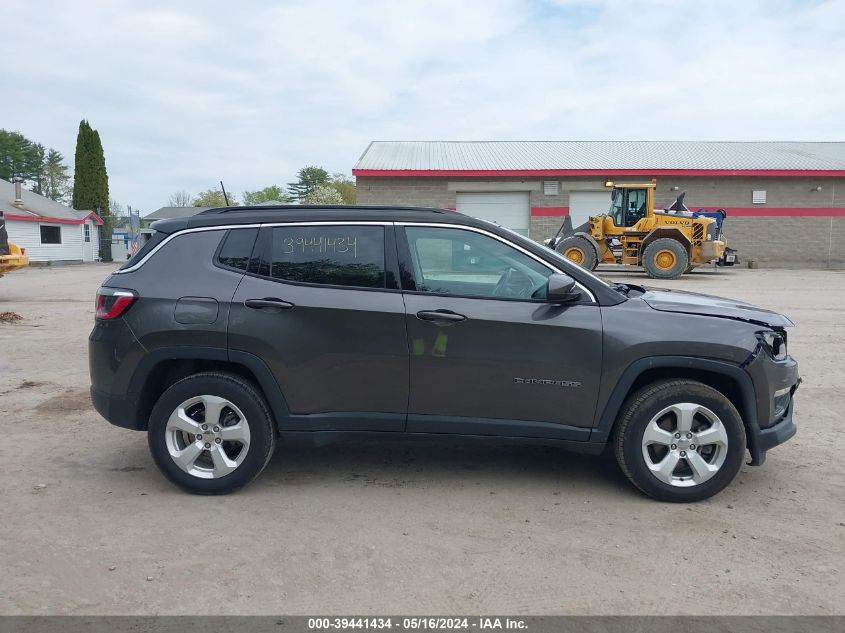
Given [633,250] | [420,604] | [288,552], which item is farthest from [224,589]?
[633,250]

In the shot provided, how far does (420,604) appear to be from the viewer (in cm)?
311

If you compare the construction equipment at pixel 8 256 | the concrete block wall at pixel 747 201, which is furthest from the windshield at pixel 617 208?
the construction equipment at pixel 8 256

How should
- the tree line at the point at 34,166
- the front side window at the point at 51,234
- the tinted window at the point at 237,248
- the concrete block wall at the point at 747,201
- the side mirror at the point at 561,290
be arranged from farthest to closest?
the tree line at the point at 34,166, the front side window at the point at 51,234, the concrete block wall at the point at 747,201, the tinted window at the point at 237,248, the side mirror at the point at 561,290

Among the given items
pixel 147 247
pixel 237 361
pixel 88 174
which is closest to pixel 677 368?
pixel 237 361

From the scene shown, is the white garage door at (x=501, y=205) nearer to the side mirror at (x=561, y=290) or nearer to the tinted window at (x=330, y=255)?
the tinted window at (x=330, y=255)

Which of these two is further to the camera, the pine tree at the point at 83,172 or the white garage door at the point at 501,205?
the pine tree at the point at 83,172

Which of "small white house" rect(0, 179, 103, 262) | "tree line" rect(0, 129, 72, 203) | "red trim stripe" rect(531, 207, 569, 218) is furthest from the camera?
"tree line" rect(0, 129, 72, 203)

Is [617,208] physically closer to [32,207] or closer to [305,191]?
[32,207]

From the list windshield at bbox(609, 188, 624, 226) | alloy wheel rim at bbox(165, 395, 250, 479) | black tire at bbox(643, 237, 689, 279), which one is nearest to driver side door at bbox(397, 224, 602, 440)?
alloy wheel rim at bbox(165, 395, 250, 479)

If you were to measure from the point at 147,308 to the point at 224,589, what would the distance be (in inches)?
74.1

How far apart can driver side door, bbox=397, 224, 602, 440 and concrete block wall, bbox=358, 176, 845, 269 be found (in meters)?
26.1

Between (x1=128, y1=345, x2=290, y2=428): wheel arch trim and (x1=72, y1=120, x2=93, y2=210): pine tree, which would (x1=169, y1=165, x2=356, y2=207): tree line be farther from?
(x1=128, y1=345, x2=290, y2=428): wheel arch trim

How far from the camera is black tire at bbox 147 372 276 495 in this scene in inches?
167

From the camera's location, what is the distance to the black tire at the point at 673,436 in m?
4.12
